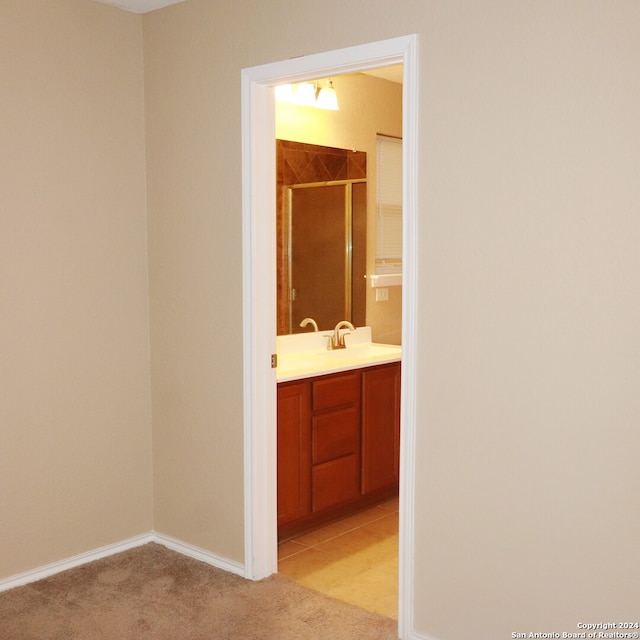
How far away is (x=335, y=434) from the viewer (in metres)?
3.97

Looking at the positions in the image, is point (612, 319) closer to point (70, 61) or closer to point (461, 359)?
point (461, 359)

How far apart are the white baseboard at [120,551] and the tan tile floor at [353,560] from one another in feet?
0.91

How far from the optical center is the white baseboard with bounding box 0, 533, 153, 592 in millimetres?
3219

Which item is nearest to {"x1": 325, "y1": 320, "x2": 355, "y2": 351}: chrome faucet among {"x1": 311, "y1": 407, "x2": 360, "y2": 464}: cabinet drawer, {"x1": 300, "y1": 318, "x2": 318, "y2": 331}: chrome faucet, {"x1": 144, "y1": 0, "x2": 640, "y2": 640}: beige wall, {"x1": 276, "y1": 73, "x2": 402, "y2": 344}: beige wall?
Result: {"x1": 300, "y1": 318, "x2": 318, "y2": 331}: chrome faucet

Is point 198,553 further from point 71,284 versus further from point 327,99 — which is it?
point 327,99

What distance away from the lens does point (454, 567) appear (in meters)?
2.66

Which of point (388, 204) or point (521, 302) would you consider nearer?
point (521, 302)

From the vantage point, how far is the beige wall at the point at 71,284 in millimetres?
3162

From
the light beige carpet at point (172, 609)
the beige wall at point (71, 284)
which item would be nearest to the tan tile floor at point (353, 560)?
the light beige carpet at point (172, 609)

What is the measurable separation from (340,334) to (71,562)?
6.57 ft

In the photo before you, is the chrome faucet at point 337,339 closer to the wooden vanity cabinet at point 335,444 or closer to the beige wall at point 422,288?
the wooden vanity cabinet at point 335,444

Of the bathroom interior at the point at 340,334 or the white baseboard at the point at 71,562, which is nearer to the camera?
the white baseboard at the point at 71,562

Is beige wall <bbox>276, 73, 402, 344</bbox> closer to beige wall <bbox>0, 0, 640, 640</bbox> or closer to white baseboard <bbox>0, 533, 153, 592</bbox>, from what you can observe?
beige wall <bbox>0, 0, 640, 640</bbox>

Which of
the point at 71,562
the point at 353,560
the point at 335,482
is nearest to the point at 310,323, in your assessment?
the point at 335,482
